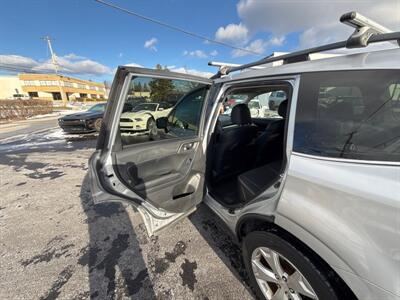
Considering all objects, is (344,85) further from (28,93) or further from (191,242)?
(28,93)

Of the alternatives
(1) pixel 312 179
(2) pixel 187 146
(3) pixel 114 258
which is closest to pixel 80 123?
(3) pixel 114 258

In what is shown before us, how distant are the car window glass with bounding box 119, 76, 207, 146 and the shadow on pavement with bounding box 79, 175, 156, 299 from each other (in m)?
1.27

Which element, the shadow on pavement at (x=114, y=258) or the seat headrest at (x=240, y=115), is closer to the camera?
the shadow on pavement at (x=114, y=258)

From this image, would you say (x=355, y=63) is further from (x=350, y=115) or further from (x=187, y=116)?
(x=187, y=116)

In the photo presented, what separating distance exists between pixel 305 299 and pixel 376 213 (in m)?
0.85

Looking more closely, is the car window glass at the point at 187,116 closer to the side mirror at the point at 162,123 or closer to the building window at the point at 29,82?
the side mirror at the point at 162,123

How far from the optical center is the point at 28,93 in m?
54.6

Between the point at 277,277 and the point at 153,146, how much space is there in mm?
1562

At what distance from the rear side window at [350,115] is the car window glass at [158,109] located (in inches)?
50.9

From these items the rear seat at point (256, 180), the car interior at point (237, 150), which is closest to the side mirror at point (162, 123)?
the car interior at point (237, 150)

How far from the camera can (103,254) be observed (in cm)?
217

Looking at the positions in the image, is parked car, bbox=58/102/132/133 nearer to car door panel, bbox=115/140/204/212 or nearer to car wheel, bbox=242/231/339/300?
car door panel, bbox=115/140/204/212

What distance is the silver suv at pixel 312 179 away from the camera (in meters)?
0.92

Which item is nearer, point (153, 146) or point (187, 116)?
point (153, 146)
